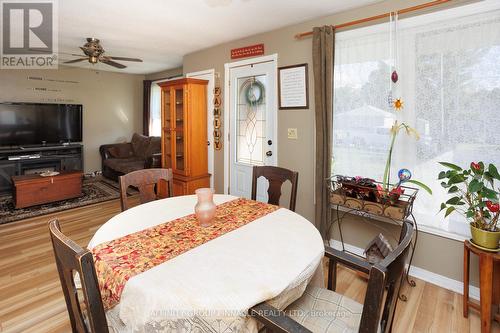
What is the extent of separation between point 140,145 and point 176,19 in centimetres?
384

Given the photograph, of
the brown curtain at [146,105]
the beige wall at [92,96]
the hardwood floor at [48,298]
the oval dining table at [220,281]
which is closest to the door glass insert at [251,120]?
the hardwood floor at [48,298]

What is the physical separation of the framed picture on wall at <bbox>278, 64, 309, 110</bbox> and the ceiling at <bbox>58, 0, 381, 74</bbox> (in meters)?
0.50

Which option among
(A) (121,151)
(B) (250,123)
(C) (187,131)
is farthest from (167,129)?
(A) (121,151)

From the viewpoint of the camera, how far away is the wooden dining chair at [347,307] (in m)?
0.84

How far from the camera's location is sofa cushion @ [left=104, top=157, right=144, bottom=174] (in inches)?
204

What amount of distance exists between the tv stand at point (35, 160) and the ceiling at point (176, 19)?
2194 mm

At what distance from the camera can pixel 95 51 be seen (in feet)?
11.8

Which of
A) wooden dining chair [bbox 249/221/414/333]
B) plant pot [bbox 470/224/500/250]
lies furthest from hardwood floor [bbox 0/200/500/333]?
wooden dining chair [bbox 249/221/414/333]

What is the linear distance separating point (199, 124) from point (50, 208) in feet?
8.11

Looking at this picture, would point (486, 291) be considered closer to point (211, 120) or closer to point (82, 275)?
point (82, 275)

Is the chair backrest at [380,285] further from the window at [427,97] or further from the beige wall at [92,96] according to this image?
the beige wall at [92,96]

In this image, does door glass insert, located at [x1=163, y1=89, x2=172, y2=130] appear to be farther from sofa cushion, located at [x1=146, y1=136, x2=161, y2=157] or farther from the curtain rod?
the curtain rod

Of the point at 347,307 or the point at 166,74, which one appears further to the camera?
the point at 166,74

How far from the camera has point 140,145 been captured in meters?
6.20
